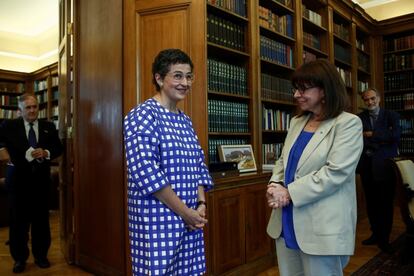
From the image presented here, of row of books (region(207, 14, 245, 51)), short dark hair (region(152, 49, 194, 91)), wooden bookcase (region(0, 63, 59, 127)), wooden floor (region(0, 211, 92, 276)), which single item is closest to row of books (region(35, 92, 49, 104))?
wooden bookcase (region(0, 63, 59, 127))

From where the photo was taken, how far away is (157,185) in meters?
1.29

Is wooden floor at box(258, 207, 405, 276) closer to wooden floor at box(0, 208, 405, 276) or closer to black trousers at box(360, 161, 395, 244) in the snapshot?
wooden floor at box(0, 208, 405, 276)

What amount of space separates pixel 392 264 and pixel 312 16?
2.78m

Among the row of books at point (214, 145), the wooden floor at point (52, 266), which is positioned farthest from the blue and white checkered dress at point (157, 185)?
the wooden floor at point (52, 266)

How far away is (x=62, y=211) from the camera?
330cm

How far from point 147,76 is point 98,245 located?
1.41m

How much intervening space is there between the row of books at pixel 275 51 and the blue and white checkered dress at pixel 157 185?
2.09 m

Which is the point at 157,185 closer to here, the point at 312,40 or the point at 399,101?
the point at 312,40

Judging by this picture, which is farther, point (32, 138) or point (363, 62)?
point (363, 62)

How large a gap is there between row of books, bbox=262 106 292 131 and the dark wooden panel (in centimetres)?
145

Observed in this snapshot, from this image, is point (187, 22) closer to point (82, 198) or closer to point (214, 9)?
point (214, 9)

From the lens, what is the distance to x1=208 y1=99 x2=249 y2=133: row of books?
278cm

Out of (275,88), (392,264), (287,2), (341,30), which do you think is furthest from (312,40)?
(392,264)

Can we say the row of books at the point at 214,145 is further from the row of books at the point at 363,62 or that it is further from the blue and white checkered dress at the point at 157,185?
the row of books at the point at 363,62
